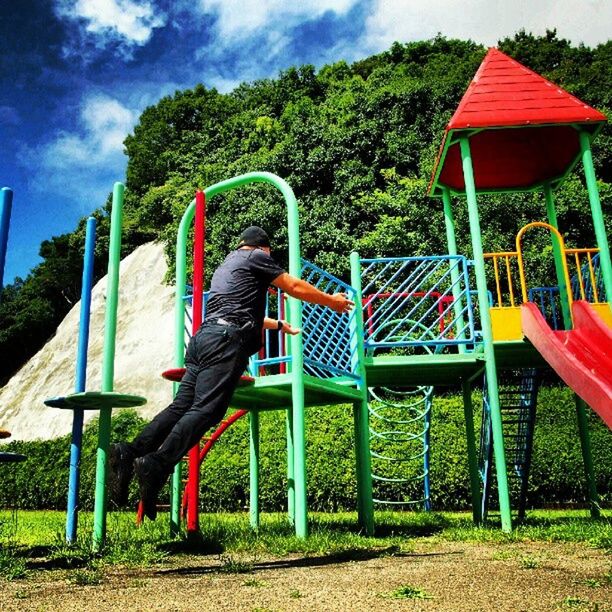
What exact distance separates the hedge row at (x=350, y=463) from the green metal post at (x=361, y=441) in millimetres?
5890

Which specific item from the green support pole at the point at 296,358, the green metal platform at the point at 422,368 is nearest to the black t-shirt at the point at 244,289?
the green support pole at the point at 296,358

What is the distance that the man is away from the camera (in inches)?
130

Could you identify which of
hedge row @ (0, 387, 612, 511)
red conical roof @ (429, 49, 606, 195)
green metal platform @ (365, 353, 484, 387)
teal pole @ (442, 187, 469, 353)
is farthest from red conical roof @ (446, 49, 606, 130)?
hedge row @ (0, 387, 612, 511)

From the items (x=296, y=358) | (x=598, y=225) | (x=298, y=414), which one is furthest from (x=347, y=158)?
(x=298, y=414)

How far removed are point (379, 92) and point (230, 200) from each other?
24.0ft

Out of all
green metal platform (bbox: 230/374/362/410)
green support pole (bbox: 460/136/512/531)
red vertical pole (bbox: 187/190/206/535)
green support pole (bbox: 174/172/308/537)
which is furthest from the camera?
green support pole (bbox: 460/136/512/531)

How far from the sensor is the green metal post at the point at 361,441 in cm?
575

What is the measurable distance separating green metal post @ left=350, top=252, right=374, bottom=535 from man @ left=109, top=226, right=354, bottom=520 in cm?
237

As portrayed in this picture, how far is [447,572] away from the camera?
3203 millimetres

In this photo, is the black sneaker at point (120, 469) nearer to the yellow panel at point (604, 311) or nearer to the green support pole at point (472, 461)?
the green support pole at point (472, 461)

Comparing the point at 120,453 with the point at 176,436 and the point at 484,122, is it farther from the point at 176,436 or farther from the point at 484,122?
the point at 484,122

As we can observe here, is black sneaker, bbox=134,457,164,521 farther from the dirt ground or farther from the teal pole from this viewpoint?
the teal pole

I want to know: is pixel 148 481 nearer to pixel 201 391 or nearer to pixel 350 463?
pixel 201 391

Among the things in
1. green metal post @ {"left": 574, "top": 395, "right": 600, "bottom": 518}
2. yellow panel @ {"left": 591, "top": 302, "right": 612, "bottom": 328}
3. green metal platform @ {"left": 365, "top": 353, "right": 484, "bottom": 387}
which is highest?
yellow panel @ {"left": 591, "top": 302, "right": 612, "bottom": 328}
